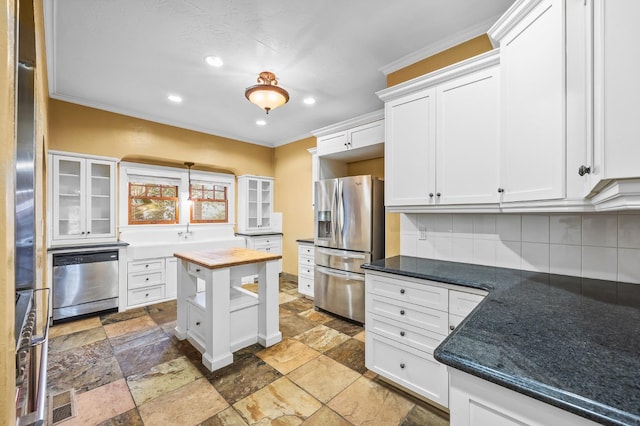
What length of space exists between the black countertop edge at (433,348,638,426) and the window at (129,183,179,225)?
4.82 metres

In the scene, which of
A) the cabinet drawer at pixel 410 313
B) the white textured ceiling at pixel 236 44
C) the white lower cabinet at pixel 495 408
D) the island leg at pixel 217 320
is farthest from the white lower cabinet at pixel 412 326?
the white textured ceiling at pixel 236 44

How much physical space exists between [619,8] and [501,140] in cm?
81

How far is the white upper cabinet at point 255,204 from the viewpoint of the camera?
5.27 m

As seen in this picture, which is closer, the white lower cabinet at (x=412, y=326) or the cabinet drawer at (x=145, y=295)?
the white lower cabinet at (x=412, y=326)

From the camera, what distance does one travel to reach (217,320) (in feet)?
7.40

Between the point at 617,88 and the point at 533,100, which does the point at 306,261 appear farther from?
the point at 617,88

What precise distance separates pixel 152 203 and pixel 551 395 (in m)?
5.11

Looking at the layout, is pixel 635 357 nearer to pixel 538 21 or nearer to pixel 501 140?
pixel 501 140

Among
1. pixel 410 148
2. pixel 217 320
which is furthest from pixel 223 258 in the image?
pixel 410 148

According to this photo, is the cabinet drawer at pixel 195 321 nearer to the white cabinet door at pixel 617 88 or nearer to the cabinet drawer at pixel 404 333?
the cabinet drawer at pixel 404 333

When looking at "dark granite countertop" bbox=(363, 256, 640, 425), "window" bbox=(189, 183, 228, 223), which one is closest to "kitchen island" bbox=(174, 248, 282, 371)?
"dark granite countertop" bbox=(363, 256, 640, 425)

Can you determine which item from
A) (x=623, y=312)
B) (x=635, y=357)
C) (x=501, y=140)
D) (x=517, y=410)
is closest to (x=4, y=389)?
(x=517, y=410)

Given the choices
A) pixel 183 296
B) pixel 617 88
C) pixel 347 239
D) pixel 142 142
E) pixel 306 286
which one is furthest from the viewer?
pixel 306 286

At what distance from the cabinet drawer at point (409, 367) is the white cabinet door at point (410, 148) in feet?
3.69
